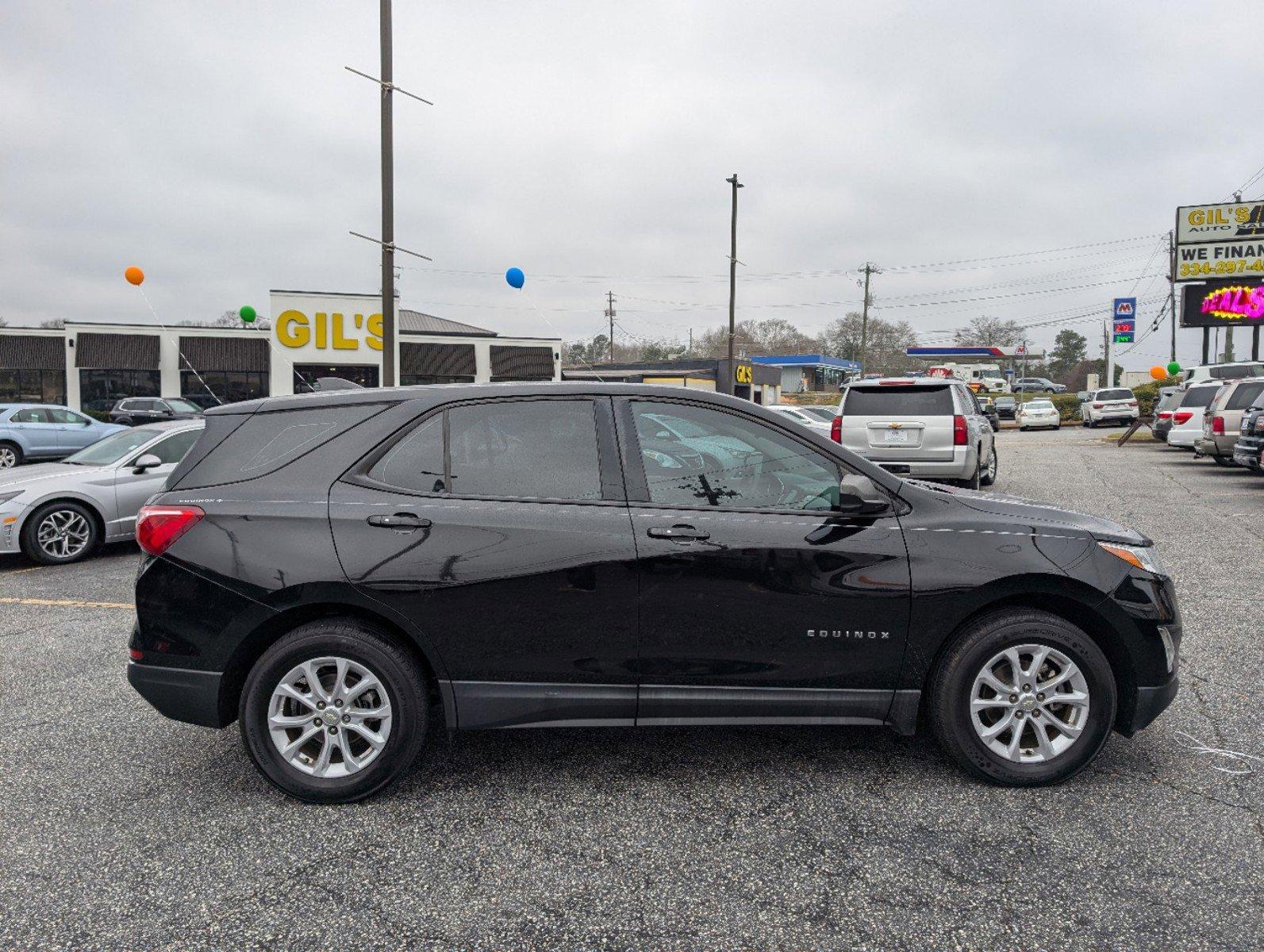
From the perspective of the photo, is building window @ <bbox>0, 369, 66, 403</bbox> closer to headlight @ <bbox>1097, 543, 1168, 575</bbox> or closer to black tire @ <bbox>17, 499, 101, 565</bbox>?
black tire @ <bbox>17, 499, 101, 565</bbox>

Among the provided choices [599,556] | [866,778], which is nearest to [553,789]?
[599,556]

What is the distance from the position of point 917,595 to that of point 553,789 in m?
1.68

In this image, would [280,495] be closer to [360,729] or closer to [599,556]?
[360,729]

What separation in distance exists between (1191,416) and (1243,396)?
12.7ft

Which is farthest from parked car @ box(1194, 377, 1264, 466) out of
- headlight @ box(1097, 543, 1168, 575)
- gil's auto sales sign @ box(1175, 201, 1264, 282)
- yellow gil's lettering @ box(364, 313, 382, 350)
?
yellow gil's lettering @ box(364, 313, 382, 350)

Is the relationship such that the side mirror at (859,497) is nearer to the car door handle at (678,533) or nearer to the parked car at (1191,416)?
the car door handle at (678,533)

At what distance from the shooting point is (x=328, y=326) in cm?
3284

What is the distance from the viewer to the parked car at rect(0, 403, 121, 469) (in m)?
18.5

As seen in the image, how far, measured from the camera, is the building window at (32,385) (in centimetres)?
3769

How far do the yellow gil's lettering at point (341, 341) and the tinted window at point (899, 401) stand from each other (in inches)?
1004

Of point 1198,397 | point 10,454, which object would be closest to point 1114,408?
point 1198,397

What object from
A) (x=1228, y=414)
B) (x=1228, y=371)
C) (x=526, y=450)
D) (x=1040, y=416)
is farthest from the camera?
(x=1040, y=416)

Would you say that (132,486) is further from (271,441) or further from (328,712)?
(328,712)

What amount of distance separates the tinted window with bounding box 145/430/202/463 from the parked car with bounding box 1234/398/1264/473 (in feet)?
48.9
